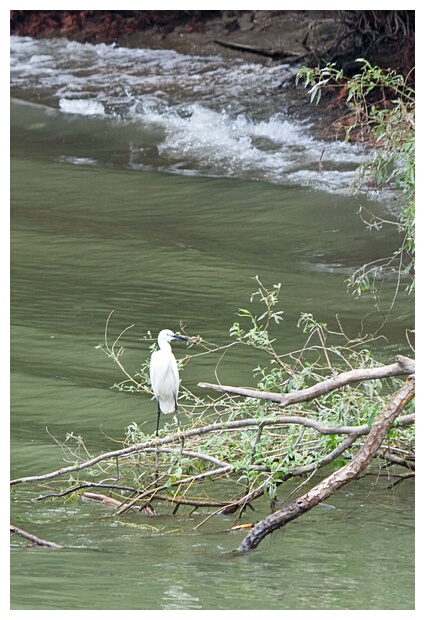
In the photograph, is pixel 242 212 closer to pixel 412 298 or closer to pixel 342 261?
pixel 342 261

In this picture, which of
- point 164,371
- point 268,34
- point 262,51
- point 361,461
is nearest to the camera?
point 361,461

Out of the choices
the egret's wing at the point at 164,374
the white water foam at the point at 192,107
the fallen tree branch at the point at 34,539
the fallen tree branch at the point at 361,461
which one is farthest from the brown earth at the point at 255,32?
the fallen tree branch at the point at 34,539

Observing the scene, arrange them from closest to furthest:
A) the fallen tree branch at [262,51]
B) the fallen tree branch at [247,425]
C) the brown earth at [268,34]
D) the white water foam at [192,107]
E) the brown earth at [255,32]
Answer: the fallen tree branch at [247,425] < the white water foam at [192,107] < the brown earth at [268,34] < the brown earth at [255,32] < the fallen tree branch at [262,51]

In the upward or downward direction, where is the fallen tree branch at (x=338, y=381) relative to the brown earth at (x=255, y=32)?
downward

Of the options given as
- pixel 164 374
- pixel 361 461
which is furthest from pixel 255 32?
pixel 361 461

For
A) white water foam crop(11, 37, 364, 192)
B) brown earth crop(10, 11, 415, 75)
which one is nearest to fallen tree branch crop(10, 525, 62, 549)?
white water foam crop(11, 37, 364, 192)

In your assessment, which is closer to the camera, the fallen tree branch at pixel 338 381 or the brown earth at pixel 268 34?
the fallen tree branch at pixel 338 381

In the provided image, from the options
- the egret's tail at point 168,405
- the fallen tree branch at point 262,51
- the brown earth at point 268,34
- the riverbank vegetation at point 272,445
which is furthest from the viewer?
the fallen tree branch at point 262,51

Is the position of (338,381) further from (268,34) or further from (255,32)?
(255,32)

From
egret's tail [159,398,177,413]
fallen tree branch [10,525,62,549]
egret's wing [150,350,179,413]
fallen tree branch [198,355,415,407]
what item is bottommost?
fallen tree branch [10,525,62,549]

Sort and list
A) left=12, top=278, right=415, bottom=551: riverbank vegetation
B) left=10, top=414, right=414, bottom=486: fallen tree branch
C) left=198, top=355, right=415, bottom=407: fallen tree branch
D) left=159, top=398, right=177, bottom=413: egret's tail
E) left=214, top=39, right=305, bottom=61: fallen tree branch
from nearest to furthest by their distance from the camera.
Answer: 1. left=198, top=355, right=415, bottom=407: fallen tree branch
2. left=12, top=278, right=415, bottom=551: riverbank vegetation
3. left=10, top=414, right=414, bottom=486: fallen tree branch
4. left=159, top=398, right=177, bottom=413: egret's tail
5. left=214, top=39, right=305, bottom=61: fallen tree branch

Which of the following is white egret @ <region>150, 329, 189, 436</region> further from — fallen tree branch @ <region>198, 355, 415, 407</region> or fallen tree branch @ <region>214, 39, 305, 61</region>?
fallen tree branch @ <region>214, 39, 305, 61</region>

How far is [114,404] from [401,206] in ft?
14.6

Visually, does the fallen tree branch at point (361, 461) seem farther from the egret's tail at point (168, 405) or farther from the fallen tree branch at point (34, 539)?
the egret's tail at point (168, 405)
